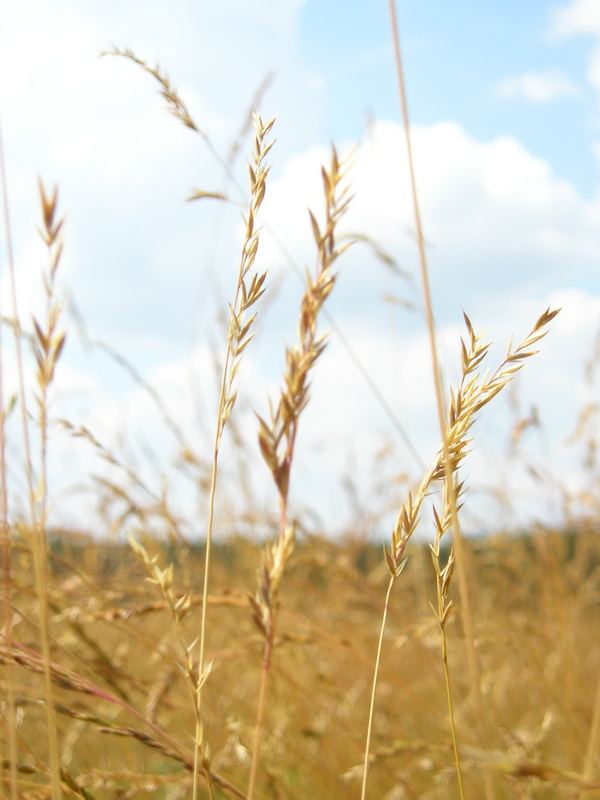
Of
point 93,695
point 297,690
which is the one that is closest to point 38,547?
point 93,695

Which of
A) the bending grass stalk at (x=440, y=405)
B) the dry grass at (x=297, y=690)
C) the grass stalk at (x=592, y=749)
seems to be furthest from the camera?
the dry grass at (x=297, y=690)

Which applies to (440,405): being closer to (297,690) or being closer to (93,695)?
(93,695)

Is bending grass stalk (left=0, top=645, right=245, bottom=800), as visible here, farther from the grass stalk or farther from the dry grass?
Result: the grass stalk

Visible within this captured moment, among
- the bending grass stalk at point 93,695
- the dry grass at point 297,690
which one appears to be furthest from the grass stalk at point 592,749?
the bending grass stalk at point 93,695

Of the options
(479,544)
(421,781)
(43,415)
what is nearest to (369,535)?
(479,544)

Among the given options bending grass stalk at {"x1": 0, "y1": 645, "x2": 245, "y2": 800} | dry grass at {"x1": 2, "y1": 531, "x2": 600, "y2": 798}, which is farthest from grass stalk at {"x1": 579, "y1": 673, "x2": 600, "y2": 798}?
bending grass stalk at {"x1": 0, "y1": 645, "x2": 245, "y2": 800}

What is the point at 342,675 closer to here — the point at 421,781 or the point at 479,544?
the point at 479,544

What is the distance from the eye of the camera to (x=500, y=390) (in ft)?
2.76

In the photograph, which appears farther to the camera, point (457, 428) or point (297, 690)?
point (297, 690)

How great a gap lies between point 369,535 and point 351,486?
Result: 0.39m

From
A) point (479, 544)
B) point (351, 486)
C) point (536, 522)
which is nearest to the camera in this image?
point (536, 522)

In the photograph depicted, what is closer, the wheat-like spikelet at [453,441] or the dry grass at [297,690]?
the wheat-like spikelet at [453,441]

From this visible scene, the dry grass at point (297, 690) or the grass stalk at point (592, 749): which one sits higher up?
the grass stalk at point (592, 749)

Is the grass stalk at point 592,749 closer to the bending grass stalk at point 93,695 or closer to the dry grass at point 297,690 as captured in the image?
the dry grass at point 297,690
